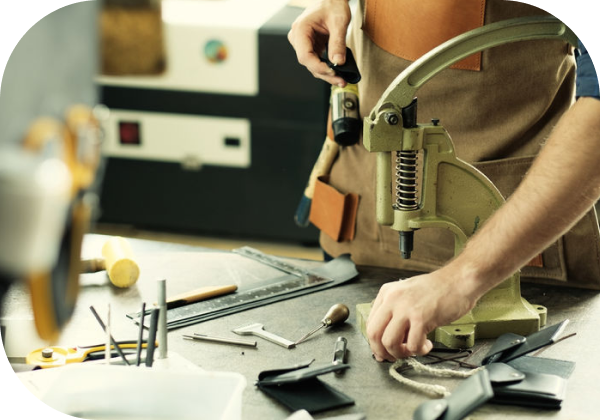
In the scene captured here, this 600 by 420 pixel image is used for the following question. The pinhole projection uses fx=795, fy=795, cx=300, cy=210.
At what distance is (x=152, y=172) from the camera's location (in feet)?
9.53

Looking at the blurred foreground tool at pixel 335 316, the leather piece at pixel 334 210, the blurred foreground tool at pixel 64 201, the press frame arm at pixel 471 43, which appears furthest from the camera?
the leather piece at pixel 334 210

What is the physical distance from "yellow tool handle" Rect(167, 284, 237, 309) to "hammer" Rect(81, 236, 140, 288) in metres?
0.12

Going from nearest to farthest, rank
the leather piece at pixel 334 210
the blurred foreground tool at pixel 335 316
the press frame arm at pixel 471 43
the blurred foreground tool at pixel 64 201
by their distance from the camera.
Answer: the blurred foreground tool at pixel 64 201 → the press frame arm at pixel 471 43 → the blurred foreground tool at pixel 335 316 → the leather piece at pixel 334 210

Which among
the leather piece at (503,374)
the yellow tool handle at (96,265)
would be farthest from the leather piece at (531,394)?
the yellow tool handle at (96,265)

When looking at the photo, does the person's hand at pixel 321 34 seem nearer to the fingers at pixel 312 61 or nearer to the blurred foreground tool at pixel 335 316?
the fingers at pixel 312 61

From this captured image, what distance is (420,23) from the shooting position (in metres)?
1.42

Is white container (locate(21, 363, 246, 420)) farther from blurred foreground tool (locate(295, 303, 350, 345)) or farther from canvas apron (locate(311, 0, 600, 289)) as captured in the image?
canvas apron (locate(311, 0, 600, 289))

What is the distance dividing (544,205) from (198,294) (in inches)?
23.4

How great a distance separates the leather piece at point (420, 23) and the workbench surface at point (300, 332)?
0.42 metres

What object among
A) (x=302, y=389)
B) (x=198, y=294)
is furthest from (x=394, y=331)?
(x=198, y=294)

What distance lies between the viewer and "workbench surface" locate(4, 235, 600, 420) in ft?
3.37

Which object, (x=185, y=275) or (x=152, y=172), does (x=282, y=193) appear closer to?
(x=152, y=172)

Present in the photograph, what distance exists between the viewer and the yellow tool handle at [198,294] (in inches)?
52.4

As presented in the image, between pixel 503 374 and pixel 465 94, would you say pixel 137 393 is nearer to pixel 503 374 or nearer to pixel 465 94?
pixel 503 374
